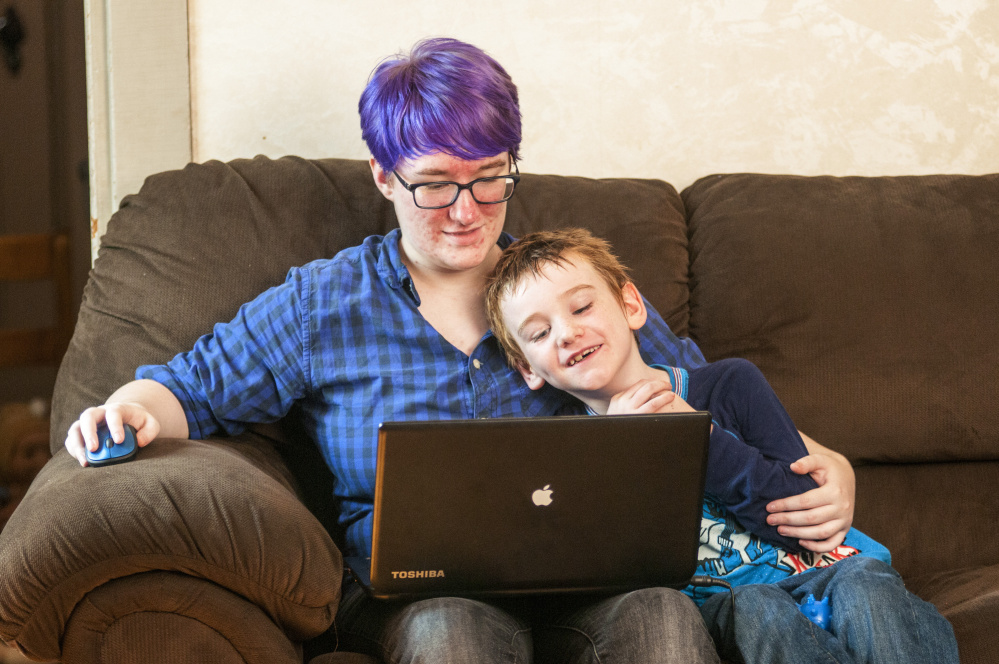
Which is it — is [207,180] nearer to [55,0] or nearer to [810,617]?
[55,0]

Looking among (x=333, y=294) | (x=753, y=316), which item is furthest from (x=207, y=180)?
(x=753, y=316)

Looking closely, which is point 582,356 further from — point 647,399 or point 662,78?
point 662,78

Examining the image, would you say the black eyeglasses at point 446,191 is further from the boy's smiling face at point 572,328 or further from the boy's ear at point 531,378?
the boy's ear at point 531,378

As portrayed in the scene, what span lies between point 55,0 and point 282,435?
114cm

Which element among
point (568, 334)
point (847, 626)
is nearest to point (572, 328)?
point (568, 334)

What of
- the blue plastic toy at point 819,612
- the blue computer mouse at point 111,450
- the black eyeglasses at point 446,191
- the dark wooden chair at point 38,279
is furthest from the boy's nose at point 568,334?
the dark wooden chair at point 38,279

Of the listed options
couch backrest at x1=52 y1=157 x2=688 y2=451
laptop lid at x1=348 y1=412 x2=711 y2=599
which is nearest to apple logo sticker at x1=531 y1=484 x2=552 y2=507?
laptop lid at x1=348 y1=412 x2=711 y2=599

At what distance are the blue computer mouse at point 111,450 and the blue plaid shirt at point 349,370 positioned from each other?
0.77 feet

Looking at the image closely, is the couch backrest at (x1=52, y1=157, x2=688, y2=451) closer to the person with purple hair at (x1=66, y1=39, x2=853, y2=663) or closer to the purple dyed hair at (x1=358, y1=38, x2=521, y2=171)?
the person with purple hair at (x1=66, y1=39, x2=853, y2=663)

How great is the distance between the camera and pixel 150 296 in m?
1.46

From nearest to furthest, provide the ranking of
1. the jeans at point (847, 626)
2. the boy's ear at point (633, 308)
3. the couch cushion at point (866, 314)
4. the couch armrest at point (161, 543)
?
the couch armrest at point (161, 543) → the jeans at point (847, 626) → the boy's ear at point (633, 308) → the couch cushion at point (866, 314)

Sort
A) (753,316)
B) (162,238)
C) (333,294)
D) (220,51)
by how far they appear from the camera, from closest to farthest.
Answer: (333,294), (162,238), (753,316), (220,51)

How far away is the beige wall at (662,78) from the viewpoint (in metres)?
1.88

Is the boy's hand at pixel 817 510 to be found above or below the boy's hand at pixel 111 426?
below
